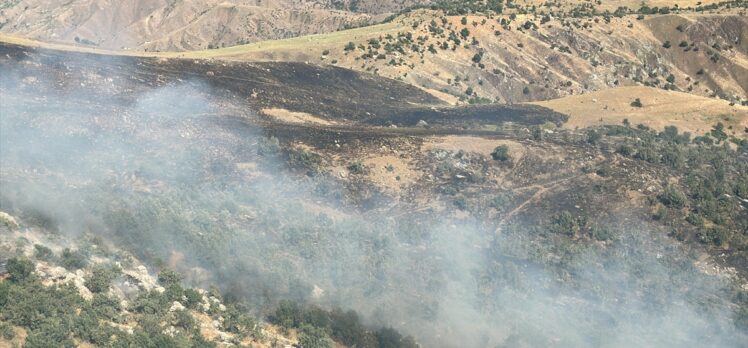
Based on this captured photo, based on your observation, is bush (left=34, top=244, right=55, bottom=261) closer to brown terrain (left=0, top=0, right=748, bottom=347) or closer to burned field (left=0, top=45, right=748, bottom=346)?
burned field (left=0, top=45, right=748, bottom=346)

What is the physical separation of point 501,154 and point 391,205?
42.3 feet

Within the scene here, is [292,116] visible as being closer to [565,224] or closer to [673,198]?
[565,224]

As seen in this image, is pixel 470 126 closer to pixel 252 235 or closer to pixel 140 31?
pixel 252 235

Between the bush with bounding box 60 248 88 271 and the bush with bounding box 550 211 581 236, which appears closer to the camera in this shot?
the bush with bounding box 60 248 88 271

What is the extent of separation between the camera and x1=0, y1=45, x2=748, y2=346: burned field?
1727 inches

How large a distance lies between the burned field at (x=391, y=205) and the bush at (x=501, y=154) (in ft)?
0.33

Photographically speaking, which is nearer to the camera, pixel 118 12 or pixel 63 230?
pixel 63 230


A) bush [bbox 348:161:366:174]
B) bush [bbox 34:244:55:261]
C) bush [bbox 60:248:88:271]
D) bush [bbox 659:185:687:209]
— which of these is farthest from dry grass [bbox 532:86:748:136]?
bush [bbox 34:244:55:261]

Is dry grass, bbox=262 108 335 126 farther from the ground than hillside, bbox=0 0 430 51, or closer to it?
farther from the ground

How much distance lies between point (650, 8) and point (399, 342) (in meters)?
124

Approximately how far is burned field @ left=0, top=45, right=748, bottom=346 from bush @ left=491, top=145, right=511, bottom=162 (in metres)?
0.10

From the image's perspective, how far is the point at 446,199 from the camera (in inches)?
2217

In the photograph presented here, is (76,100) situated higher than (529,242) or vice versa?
(76,100)

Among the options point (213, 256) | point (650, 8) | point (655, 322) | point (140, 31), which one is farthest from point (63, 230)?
point (140, 31)
